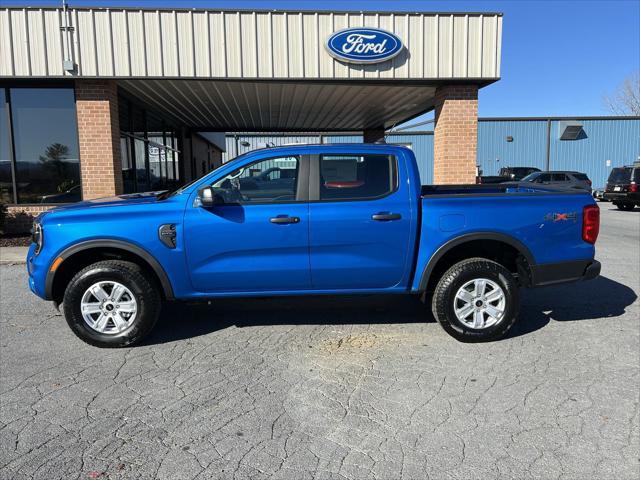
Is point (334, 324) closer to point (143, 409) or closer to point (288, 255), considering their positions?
point (288, 255)

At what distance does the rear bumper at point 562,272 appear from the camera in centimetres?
468

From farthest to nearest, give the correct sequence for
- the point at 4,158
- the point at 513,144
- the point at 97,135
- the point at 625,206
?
1. the point at 513,144
2. the point at 625,206
3. the point at 4,158
4. the point at 97,135

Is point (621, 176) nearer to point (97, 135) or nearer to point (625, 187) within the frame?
point (625, 187)

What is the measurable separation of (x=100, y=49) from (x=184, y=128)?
9.80 metres

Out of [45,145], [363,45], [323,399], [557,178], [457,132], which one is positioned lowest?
[323,399]

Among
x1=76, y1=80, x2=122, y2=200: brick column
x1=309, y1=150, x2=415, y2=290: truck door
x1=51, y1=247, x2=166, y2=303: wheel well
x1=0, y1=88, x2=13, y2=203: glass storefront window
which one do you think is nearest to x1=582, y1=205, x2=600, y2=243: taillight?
x1=309, y1=150, x2=415, y2=290: truck door

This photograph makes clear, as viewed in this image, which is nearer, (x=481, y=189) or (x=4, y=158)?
(x=481, y=189)

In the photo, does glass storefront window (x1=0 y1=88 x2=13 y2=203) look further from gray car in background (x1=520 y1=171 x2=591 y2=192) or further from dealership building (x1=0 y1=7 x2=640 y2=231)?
gray car in background (x1=520 y1=171 x2=591 y2=192)

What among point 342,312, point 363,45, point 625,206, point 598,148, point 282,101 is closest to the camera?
point 342,312

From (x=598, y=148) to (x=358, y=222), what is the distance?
31.7 m

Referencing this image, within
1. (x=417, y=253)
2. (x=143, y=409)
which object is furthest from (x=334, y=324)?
(x=143, y=409)

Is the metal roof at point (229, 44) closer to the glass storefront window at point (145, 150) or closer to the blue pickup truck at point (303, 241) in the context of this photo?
the glass storefront window at point (145, 150)

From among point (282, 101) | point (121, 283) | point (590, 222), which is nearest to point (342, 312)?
point (121, 283)

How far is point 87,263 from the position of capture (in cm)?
461
